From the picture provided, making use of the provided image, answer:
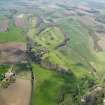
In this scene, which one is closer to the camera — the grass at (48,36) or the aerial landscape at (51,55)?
the aerial landscape at (51,55)

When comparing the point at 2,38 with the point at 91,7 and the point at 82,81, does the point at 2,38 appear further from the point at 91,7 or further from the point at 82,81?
the point at 91,7

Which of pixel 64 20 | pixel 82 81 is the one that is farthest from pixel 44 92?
pixel 64 20

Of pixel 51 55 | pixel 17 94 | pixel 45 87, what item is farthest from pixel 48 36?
pixel 17 94

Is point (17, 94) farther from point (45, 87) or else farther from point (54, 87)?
point (54, 87)

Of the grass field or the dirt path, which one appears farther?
the grass field

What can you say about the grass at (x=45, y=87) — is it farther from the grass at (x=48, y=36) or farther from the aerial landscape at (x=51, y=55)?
the grass at (x=48, y=36)

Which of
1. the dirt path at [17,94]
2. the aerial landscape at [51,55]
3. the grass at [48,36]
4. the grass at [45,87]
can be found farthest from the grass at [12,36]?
Answer: the dirt path at [17,94]

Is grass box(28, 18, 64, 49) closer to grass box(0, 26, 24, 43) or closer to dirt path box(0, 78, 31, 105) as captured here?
grass box(0, 26, 24, 43)

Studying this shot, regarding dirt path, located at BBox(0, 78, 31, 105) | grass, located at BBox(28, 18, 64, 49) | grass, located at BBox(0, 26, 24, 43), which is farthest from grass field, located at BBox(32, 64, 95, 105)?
grass, located at BBox(0, 26, 24, 43)
